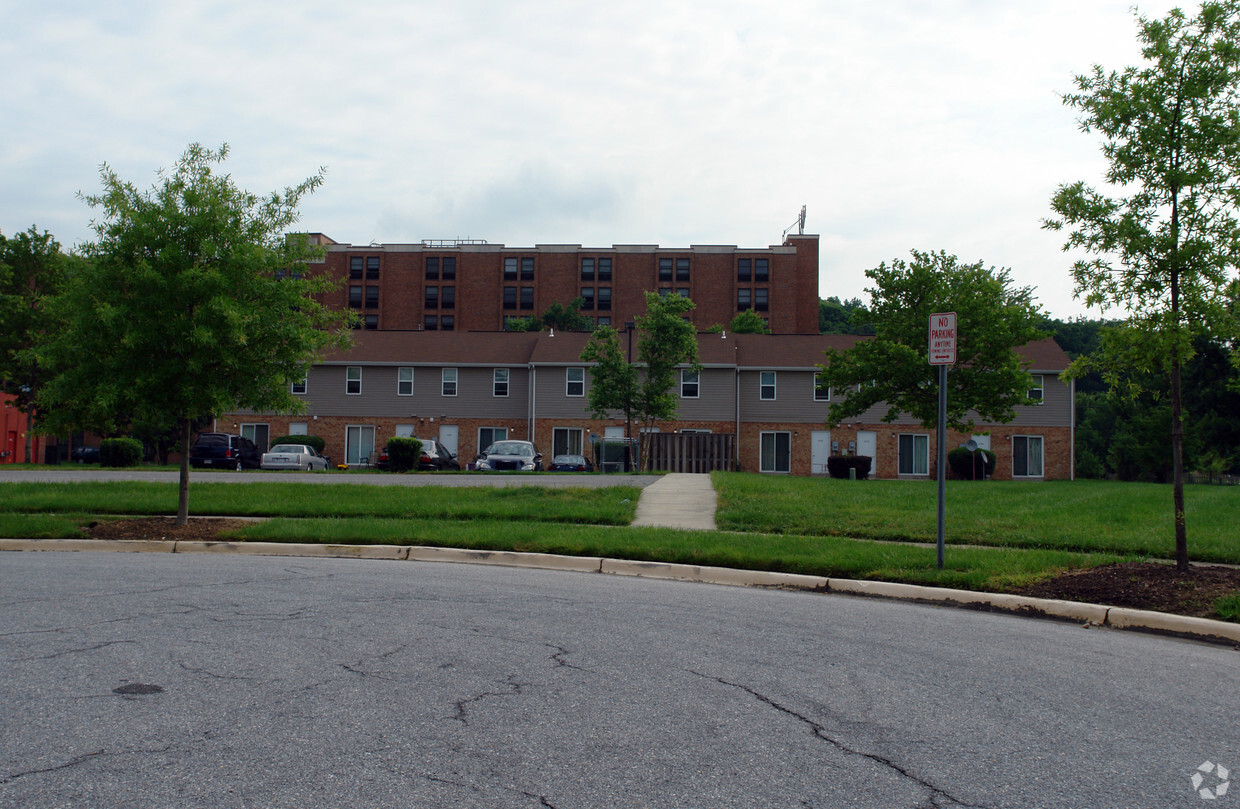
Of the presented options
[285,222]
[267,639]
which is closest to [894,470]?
[285,222]

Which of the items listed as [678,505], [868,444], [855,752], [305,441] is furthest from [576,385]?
[855,752]

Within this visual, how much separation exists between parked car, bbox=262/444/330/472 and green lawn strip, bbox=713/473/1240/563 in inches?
874

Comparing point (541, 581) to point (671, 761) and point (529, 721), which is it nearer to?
point (529, 721)

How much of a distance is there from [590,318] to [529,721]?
84087 mm

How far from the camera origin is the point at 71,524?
46.0 ft

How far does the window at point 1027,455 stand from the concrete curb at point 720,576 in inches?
1556

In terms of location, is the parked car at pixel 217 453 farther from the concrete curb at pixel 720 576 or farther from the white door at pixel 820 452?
the white door at pixel 820 452

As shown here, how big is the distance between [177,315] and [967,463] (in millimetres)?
31783

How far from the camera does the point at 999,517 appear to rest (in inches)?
594

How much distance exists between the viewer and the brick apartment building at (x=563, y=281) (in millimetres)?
89062

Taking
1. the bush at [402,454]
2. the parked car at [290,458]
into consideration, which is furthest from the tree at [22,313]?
the bush at [402,454]

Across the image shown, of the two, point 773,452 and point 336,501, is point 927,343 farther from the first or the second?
point 336,501

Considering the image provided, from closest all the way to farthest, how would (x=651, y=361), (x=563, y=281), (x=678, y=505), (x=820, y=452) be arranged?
(x=678, y=505)
(x=651, y=361)
(x=820, y=452)
(x=563, y=281)

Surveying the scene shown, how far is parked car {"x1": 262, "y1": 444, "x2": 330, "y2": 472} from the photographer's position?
36.1 meters
